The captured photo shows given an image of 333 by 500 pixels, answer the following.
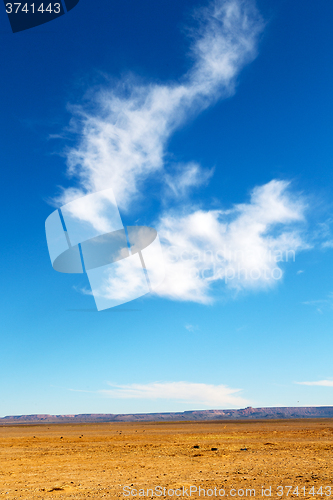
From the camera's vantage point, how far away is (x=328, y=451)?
21.9 m

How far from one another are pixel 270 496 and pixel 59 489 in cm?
812

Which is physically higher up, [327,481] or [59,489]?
[59,489]

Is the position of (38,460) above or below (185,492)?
below

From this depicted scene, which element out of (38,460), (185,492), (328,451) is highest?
(185,492)

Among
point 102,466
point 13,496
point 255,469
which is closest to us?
point 13,496

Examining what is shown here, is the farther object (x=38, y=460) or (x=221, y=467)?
(x=38, y=460)

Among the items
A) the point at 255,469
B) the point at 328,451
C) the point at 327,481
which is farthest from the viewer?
the point at 328,451

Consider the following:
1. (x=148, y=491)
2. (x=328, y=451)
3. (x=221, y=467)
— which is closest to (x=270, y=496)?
(x=148, y=491)

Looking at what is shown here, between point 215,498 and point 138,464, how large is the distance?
834 cm

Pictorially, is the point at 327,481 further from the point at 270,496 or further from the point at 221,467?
the point at 221,467

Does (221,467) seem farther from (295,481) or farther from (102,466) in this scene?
(102,466)

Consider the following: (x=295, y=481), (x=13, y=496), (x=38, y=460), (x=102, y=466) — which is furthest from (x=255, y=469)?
(x=38, y=460)

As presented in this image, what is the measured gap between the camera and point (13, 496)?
11.6 meters

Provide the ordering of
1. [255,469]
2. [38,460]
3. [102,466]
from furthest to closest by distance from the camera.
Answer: [38,460] → [102,466] → [255,469]
